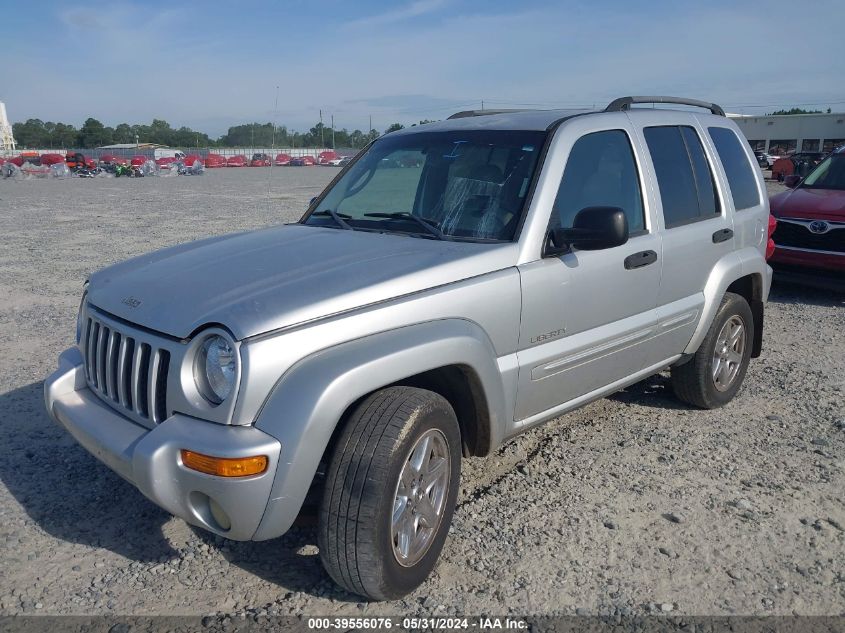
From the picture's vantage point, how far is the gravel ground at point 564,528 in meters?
2.91

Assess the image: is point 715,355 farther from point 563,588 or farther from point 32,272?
point 32,272

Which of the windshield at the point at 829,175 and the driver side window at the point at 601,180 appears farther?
the windshield at the point at 829,175

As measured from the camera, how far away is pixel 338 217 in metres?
4.02

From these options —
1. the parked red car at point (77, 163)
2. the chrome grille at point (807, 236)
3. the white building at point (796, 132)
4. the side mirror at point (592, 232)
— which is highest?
the white building at point (796, 132)

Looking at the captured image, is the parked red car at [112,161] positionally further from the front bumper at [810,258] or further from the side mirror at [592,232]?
the side mirror at [592,232]

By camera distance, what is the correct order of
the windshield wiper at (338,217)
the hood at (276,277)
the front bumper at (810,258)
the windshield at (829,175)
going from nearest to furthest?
the hood at (276,277) < the windshield wiper at (338,217) < the front bumper at (810,258) < the windshield at (829,175)

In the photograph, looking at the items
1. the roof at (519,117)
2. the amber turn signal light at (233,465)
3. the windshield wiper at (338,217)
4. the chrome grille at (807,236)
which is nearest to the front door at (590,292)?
the roof at (519,117)

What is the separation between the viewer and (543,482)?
388 centimetres

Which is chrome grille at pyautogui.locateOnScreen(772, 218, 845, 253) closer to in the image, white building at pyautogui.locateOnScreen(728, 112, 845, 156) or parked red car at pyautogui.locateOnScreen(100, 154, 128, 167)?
parked red car at pyautogui.locateOnScreen(100, 154, 128, 167)

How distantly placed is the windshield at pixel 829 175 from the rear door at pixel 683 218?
541 cm

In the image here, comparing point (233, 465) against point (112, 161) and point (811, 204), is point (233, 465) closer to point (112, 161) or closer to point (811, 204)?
point (811, 204)

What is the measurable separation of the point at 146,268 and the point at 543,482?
2302 millimetres

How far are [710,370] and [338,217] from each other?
2632mm

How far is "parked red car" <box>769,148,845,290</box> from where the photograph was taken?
7.98 meters
